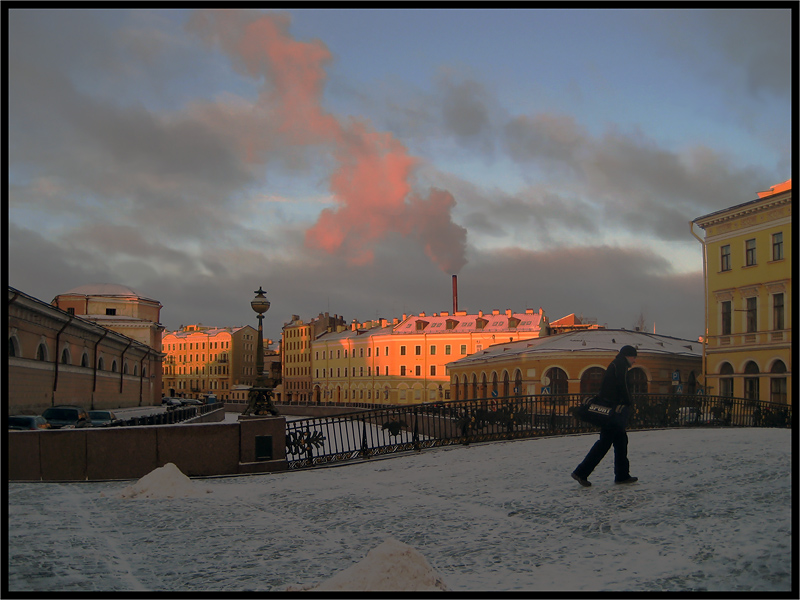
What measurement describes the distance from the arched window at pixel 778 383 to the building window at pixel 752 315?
2556 mm

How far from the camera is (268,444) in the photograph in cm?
Result: 1443

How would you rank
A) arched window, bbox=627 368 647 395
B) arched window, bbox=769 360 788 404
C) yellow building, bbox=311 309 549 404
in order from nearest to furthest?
arched window, bbox=769 360 788 404 → arched window, bbox=627 368 647 395 → yellow building, bbox=311 309 549 404

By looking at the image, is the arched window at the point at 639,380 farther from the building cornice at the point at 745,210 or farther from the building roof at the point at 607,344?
the building cornice at the point at 745,210

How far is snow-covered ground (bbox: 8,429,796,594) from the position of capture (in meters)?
5.93

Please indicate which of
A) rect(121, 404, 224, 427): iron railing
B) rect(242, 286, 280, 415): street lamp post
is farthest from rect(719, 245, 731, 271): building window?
rect(242, 286, 280, 415): street lamp post

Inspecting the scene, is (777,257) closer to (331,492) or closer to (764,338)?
(764,338)

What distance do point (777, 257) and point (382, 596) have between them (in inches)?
1465

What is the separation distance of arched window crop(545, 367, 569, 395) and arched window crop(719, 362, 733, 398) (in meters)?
12.8

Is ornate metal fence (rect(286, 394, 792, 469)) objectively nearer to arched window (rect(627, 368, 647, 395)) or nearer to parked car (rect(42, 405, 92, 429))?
parked car (rect(42, 405, 92, 429))

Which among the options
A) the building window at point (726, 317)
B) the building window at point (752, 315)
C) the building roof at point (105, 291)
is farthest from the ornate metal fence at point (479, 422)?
the building roof at point (105, 291)

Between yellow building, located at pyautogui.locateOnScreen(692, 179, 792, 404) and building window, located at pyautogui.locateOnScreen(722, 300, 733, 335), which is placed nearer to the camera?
yellow building, located at pyautogui.locateOnScreen(692, 179, 792, 404)

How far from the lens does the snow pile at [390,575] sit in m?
5.27

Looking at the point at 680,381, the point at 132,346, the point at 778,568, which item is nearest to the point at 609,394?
the point at 778,568

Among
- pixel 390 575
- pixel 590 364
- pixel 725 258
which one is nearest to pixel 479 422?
pixel 390 575
